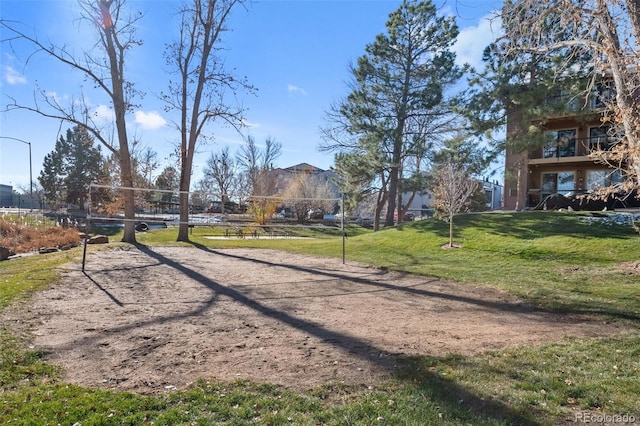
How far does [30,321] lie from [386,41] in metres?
25.1

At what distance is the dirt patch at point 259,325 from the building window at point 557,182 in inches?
772

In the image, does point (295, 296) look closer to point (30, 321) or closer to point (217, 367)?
point (217, 367)

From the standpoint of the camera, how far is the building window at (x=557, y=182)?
80.6ft

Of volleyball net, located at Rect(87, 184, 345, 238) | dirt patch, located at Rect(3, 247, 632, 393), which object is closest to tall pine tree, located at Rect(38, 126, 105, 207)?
volleyball net, located at Rect(87, 184, 345, 238)

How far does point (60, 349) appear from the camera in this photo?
4.40 meters

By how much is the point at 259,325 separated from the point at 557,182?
2611 cm

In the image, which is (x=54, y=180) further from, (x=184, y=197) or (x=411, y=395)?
(x=411, y=395)

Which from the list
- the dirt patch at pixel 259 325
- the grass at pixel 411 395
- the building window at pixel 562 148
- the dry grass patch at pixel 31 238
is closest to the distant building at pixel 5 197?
the dry grass patch at pixel 31 238

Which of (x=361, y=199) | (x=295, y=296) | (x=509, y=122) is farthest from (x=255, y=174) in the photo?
(x=295, y=296)

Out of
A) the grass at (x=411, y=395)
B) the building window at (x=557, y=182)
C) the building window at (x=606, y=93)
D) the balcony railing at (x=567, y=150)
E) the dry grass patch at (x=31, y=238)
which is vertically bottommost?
the dry grass patch at (x=31, y=238)

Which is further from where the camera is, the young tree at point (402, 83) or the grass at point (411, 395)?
the young tree at point (402, 83)

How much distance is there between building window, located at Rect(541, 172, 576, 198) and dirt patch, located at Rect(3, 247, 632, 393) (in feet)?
64.3

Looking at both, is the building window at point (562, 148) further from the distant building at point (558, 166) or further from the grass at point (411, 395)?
the grass at point (411, 395)

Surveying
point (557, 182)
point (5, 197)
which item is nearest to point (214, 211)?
point (557, 182)
